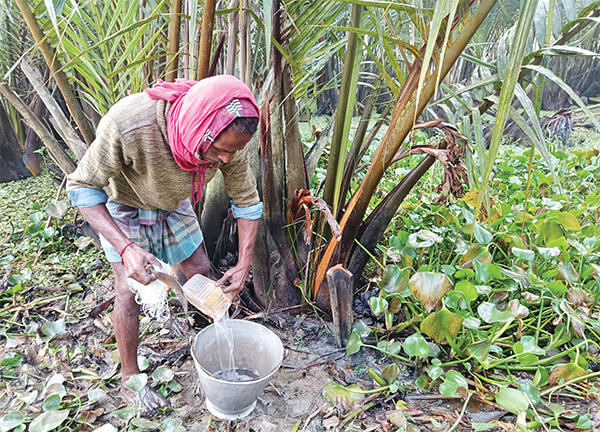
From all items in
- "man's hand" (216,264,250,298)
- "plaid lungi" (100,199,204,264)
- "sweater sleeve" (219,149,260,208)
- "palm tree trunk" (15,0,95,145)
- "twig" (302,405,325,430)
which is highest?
"palm tree trunk" (15,0,95,145)

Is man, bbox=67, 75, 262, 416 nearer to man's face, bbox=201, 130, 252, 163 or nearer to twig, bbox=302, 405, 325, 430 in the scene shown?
man's face, bbox=201, 130, 252, 163

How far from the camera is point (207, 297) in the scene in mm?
1321

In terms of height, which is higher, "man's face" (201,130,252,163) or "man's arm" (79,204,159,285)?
"man's face" (201,130,252,163)

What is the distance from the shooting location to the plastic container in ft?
4.29

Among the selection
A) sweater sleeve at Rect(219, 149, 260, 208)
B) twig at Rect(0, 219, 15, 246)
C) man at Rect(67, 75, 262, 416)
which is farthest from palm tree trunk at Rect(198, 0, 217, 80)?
twig at Rect(0, 219, 15, 246)

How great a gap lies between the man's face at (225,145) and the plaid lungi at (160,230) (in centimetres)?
42

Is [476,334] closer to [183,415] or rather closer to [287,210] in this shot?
[287,210]

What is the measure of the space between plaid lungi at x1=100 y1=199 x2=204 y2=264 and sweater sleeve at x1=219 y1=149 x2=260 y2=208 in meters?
0.22

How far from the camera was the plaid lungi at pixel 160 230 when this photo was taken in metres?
1.36

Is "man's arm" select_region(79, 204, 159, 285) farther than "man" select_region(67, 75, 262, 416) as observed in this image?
Yes

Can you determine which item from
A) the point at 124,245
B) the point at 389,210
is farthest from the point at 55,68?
the point at 389,210

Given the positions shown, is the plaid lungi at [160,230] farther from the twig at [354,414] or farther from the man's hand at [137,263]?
the twig at [354,414]

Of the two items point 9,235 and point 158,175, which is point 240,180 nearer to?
point 158,175

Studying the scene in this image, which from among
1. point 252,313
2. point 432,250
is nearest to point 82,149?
point 252,313
